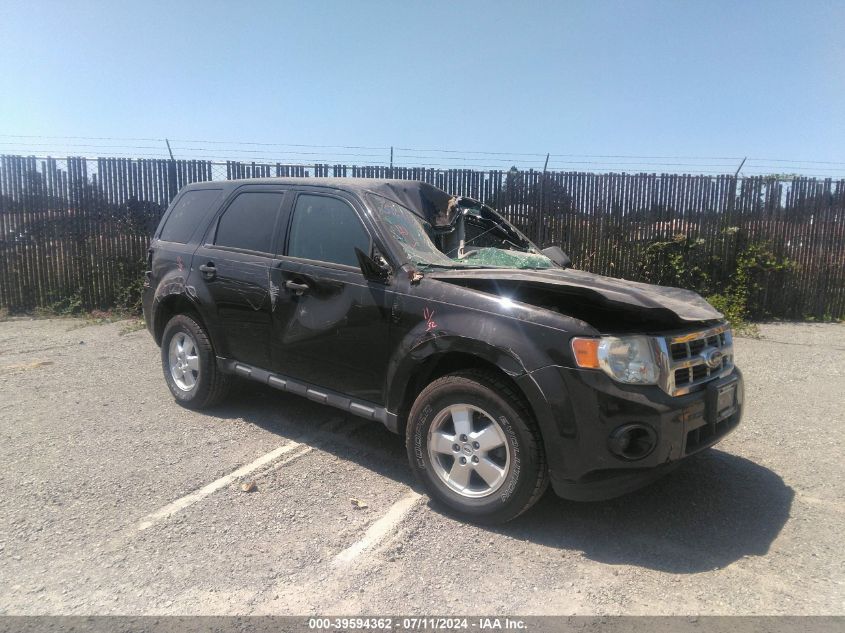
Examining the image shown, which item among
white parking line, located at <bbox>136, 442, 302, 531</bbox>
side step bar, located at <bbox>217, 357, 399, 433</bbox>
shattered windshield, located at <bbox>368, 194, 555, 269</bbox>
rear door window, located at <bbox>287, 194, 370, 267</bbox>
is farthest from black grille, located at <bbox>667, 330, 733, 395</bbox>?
white parking line, located at <bbox>136, 442, 302, 531</bbox>

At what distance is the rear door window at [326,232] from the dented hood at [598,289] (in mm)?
699

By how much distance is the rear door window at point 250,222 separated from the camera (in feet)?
15.2

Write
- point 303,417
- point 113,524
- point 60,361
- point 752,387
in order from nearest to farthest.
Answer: point 113,524 → point 303,417 → point 752,387 → point 60,361

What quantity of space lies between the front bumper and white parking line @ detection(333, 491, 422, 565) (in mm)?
985

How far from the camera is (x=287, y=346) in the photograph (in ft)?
14.2

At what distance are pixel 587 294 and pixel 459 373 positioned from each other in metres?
0.85

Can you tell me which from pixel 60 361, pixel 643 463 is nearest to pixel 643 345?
pixel 643 463

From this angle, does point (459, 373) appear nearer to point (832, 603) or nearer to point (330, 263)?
point (330, 263)

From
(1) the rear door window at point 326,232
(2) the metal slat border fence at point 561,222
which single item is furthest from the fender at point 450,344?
(2) the metal slat border fence at point 561,222

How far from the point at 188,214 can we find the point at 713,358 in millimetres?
4495

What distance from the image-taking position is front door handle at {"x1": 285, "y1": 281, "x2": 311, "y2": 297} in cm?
419

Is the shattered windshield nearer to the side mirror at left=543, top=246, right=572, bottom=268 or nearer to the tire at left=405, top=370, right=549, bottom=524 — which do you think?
the side mirror at left=543, top=246, right=572, bottom=268

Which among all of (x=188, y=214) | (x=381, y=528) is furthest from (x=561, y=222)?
(x=381, y=528)

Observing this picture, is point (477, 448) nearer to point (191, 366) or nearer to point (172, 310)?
point (191, 366)
